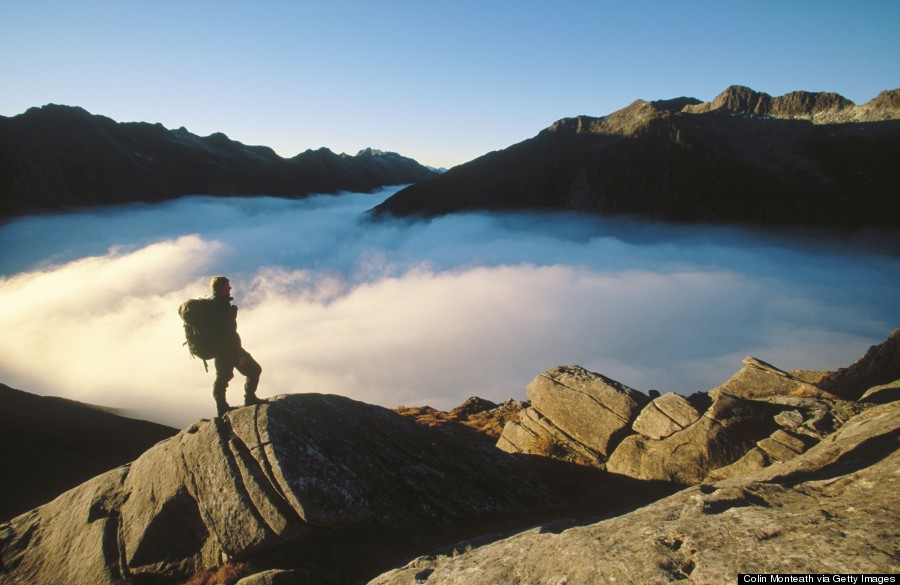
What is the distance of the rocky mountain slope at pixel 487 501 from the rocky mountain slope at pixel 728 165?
96.5 meters

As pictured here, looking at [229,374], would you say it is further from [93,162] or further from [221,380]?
[93,162]

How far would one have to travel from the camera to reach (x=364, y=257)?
614 ft

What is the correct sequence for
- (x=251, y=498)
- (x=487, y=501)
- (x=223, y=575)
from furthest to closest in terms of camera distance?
(x=487, y=501) → (x=251, y=498) → (x=223, y=575)

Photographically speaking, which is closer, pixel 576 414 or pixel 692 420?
pixel 692 420

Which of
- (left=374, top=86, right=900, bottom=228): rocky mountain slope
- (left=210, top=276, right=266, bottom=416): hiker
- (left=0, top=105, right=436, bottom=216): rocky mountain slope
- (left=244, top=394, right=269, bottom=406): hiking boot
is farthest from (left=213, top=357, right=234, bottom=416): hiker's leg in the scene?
(left=0, top=105, right=436, bottom=216): rocky mountain slope

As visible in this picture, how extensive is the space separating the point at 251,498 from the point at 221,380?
11.9 ft

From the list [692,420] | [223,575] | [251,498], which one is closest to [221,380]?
[251,498]

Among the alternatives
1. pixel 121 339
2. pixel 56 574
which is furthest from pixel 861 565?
pixel 121 339

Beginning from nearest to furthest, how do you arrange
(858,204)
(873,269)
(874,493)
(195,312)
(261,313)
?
(874,493), (195,312), (858,204), (873,269), (261,313)

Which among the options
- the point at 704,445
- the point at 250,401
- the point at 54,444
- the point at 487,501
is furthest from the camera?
the point at 54,444

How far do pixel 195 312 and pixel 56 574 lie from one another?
6730 millimetres

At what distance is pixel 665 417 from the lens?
1520 cm

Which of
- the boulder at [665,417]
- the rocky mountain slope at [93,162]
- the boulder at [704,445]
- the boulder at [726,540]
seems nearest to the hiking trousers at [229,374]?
the boulder at [726,540]

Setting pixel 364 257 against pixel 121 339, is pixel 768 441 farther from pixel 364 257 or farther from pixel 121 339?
pixel 364 257
